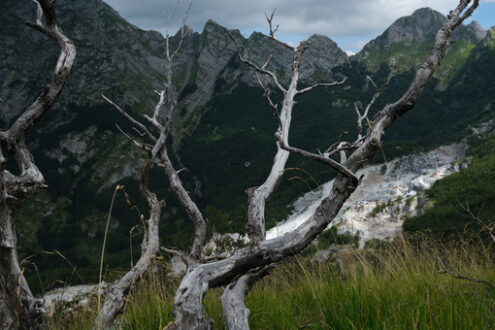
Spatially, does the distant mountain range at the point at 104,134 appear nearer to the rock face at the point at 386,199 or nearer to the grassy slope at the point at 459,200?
the rock face at the point at 386,199

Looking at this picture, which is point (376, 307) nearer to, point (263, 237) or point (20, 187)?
point (263, 237)

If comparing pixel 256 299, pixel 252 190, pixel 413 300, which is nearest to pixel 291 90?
pixel 252 190

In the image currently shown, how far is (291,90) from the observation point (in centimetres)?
484

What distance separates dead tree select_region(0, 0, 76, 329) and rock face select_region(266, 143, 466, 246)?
2429 millimetres

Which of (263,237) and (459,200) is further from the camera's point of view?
(459,200)

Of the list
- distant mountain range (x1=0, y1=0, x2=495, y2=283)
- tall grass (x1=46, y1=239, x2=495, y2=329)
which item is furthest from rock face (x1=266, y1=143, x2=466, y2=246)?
distant mountain range (x1=0, y1=0, x2=495, y2=283)

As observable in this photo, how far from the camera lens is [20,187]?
306cm

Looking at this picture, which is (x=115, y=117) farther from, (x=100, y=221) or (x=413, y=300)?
(x=413, y=300)

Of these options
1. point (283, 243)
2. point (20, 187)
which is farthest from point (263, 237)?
point (20, 187)

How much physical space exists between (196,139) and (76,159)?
61.8 meters

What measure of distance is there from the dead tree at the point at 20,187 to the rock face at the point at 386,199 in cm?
243

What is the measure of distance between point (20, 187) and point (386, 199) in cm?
4679

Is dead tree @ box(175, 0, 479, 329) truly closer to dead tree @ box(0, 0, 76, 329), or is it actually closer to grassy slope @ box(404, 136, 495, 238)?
dead tree @ box(0, 0, 76, 329)

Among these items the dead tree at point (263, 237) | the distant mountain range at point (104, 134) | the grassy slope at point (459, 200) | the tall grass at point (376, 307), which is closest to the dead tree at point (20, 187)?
the tall grass at point (376, 307)
